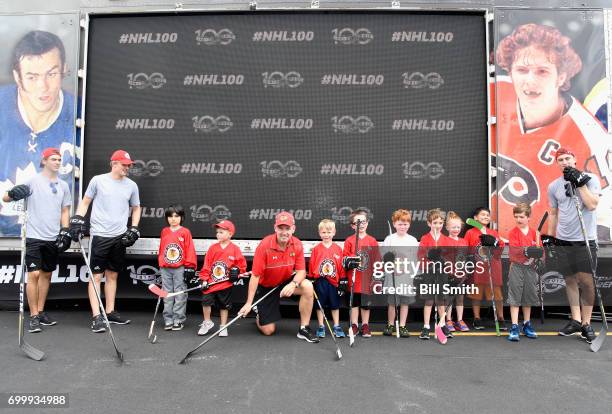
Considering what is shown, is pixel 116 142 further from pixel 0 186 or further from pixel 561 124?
pixel 561 124

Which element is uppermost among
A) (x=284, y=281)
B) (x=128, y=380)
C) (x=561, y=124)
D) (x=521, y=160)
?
(x=561, y=124)

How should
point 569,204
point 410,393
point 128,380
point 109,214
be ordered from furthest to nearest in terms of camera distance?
point 109,214 < point 569,204 < point 128,380 < point 410,393

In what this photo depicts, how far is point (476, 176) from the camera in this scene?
481cm

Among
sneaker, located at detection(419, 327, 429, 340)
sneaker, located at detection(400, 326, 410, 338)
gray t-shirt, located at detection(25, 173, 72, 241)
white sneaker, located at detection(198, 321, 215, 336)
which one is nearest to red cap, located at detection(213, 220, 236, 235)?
white sneaker, located at detection(198, 321, 215, 336)

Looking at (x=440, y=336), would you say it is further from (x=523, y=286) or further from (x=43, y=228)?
(x=43, y=228)

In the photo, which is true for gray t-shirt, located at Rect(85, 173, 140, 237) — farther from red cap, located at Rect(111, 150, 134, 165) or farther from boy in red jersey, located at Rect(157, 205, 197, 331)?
boy in red jersey, located at Rect(157, 205, 197, 331)

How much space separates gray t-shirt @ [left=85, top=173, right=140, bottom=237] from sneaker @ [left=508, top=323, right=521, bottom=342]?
4.28m

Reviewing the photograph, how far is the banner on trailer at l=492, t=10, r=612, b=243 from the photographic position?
183 inches

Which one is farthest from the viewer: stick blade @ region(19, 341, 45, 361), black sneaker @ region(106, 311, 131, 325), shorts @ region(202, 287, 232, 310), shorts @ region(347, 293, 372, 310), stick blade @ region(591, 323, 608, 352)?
black sneaker @ region(106, 311, 131, 325)

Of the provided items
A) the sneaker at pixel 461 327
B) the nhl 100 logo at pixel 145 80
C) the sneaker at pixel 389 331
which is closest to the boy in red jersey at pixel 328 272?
the sneaker at pixel 389 331

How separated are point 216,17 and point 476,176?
3.64 m

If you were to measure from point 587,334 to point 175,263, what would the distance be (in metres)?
4.33

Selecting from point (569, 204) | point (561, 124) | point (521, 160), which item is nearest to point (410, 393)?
point (569, 204)

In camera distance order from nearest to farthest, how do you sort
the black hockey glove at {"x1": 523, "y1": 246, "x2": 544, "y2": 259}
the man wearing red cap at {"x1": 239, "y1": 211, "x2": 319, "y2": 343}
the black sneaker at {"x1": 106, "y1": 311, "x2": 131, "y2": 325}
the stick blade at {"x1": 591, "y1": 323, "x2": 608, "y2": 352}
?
1. the stick blade at {"x1": 591, "y1": 323, "x2": 608, "y2": 352}
2. the man wearing red cap at {"x1": 239, "y1": 211, "x2": 319, "y2": 343}
3. the black hockey glove at {"x1": 523, "y1": 246, "x2": 544, "y2": 259}
4. the black sneaker at {"x1": 106, "y1": 311, "x2": 131, "y2": 325}
